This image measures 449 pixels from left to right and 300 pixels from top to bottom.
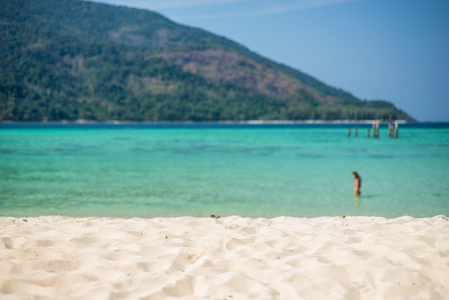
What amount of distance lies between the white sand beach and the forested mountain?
144710 millimetres

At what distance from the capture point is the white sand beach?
4051 millimetres

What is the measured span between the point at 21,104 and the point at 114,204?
137859 millimetres

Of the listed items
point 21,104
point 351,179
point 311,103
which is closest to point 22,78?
point 21,104

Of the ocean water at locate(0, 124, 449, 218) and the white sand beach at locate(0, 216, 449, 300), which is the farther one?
the ocean water at locate(0, 124, 449, 218)

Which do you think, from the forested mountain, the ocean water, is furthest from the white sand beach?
the forested mountain

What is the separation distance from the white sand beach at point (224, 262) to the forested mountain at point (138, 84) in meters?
145

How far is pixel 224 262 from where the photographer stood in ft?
15.8

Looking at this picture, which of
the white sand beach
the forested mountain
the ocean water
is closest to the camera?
the white sand beach

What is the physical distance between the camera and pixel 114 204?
1228 cm

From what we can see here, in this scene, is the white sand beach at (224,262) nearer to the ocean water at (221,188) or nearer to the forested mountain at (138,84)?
the ocean water at (221,188)

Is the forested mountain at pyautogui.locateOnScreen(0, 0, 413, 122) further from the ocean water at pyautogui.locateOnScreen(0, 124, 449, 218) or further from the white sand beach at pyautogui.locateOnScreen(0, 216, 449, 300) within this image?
the white sand beach at pyautogui.locateOnScreen(0, 216, 449, 300)

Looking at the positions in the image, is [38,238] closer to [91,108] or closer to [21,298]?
[21,298]

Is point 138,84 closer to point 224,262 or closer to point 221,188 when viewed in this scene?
point 221,188

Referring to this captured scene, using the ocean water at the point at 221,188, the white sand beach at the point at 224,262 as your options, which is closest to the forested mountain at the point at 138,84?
the ocean water at the point at 221,188
